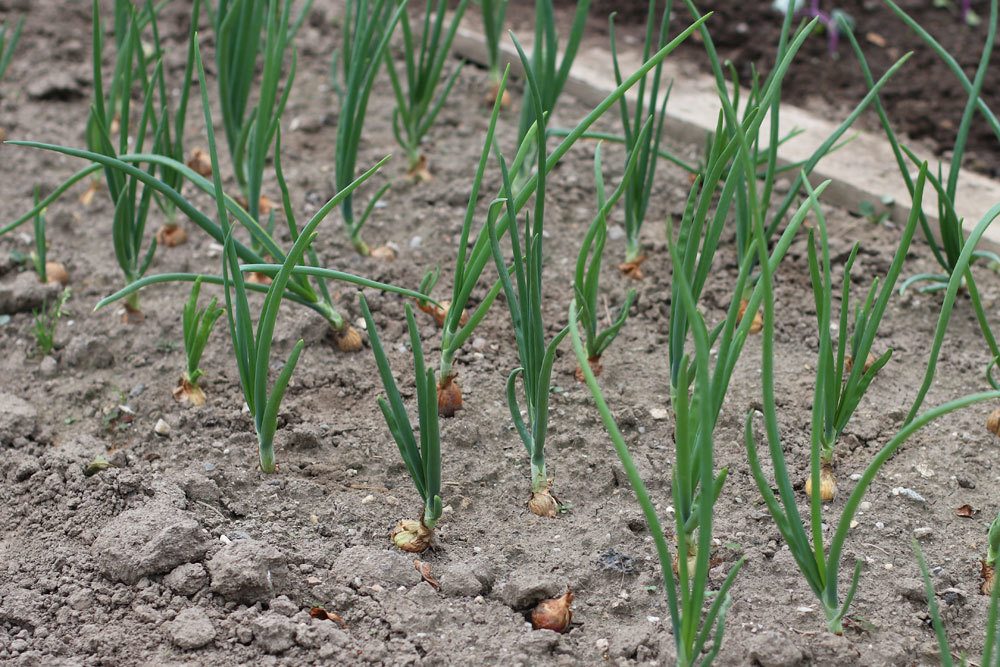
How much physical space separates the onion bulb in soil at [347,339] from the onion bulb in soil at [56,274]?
66 centimetres

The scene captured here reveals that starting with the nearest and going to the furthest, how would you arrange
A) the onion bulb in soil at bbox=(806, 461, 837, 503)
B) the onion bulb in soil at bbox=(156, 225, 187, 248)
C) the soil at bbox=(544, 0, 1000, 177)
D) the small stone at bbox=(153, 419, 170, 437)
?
the onion bulb in soil at bbox=(806, 461, 837, 503), the small stone at bbox=(153, 419, 170, 437), the onion bulb in soil at bbox=(156, 225, 187, 248), the soil at bbox=(544, 0, 1000, 177)

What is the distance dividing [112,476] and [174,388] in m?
0.28

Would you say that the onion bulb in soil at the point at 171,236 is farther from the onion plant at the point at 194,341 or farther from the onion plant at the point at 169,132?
the onion plant at the point at 194,341

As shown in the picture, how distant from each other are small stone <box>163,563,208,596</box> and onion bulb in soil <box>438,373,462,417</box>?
20.5 inches

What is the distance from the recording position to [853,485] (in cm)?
187

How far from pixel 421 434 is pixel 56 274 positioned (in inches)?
46.5

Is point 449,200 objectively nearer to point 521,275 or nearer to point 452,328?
point 452,328

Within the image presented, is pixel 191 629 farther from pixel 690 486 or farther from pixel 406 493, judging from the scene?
pixel 690 486

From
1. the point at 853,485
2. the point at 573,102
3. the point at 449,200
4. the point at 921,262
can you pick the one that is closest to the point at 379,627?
the point at 853,485

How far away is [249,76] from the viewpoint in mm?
2357

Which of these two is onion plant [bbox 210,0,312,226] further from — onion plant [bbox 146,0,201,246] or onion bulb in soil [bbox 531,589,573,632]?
onion bulb in soil [bbox 531,589,573,632]

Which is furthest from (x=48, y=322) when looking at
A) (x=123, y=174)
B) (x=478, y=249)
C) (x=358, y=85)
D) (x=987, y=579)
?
(x=987, y=579)

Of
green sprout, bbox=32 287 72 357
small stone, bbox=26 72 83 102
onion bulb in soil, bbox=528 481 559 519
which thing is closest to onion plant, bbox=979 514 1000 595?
onion bulb in soil, bbox=528 481 559 519

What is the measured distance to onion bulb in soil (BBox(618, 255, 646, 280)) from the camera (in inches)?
94.3
